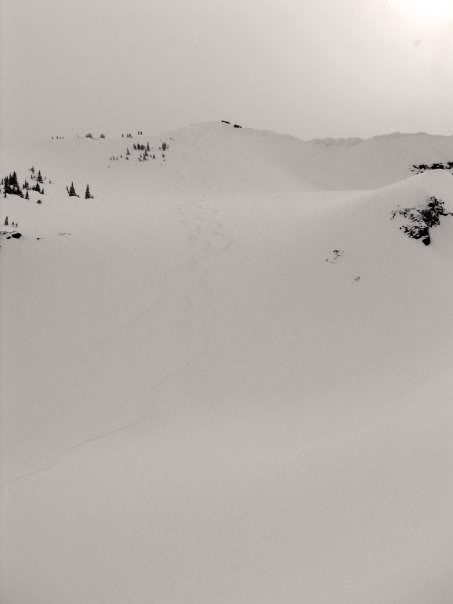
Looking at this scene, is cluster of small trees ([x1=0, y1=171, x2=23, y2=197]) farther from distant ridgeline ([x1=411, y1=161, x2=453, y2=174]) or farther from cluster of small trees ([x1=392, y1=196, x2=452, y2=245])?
distant ridgeline ([x1=411, y1=161, x2=453, y2=174])

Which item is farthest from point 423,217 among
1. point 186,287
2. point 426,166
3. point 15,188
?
point 426,166

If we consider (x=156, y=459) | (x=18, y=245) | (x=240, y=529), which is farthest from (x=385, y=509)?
(x=18, y=245)

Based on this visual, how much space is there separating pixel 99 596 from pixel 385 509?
170 cm

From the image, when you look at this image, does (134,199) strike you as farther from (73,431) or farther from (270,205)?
(73,431)

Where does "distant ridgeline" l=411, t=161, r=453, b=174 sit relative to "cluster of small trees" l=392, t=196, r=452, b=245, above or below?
above

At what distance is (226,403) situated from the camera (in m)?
4.16

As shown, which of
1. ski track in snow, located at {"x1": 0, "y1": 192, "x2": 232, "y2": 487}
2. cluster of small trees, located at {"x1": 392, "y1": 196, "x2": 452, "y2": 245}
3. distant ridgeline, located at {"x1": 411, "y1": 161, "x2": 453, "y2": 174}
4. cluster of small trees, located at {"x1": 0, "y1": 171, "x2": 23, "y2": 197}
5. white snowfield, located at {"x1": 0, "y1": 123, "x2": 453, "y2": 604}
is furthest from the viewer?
distant ridgeline, located at {"x1": 411, "y1": 161, "x2": 453, "y2": 174}

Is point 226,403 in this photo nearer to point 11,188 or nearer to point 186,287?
point 186,287

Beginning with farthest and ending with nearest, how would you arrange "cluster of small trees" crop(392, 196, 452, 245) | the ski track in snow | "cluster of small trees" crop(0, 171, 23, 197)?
"cluster of small trees" crop(0, 171, 23, 197), "cluster of small trees" crop(392, 196, 452, 245), the ski track in snow

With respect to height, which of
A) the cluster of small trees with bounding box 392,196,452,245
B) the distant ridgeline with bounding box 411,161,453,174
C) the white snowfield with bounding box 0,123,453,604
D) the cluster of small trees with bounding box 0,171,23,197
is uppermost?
the distant ridgeline with bounding box 411,161,453,174

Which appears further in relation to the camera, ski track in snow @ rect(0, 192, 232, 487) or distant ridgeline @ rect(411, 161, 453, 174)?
distant ridgeline @ rect(411, 161, 453, 174)

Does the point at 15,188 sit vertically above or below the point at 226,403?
above

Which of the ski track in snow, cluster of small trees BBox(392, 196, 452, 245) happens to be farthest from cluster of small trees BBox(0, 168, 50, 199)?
cluster of small trees BBox(392, 196, 452, 245)

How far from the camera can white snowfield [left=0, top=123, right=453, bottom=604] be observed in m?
2.42
